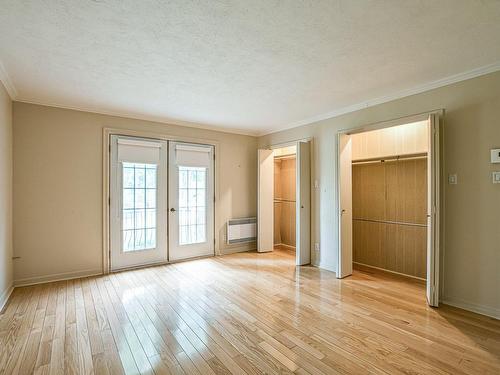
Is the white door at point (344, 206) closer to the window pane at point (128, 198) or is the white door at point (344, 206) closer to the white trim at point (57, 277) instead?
the window pane at point (128, 198)

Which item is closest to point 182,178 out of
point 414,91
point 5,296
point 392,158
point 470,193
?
point 5,296

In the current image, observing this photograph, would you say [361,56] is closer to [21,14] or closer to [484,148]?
[484,148]

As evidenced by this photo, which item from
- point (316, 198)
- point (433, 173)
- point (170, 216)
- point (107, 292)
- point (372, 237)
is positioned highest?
point (433, 173)

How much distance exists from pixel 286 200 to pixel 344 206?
221 centimetres

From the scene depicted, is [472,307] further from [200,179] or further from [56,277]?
[56,277]

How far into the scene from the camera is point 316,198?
452 centimetres

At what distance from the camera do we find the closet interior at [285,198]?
19.2 ft

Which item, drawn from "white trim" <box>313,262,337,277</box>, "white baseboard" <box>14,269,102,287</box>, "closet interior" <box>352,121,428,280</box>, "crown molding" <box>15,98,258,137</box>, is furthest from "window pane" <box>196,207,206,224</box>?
"closet interior" <box>352,121,428,280</box>

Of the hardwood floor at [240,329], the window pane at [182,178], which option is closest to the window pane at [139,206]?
the window pane at [182,178]

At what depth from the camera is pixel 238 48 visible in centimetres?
231

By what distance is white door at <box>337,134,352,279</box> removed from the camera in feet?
12.7

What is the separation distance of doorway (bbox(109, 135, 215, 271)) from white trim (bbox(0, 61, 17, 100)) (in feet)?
4.15

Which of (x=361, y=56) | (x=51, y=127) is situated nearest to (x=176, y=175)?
(x=51, y=127)

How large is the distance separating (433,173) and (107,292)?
168 inches
